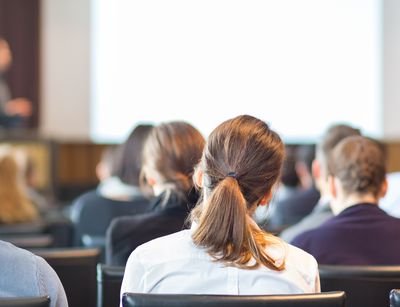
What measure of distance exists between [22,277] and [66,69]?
6.92m

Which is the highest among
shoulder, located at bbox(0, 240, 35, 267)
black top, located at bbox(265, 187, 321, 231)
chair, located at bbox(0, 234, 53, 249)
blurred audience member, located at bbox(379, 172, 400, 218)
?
shoulder, located at bbox(0, 240, 35, 267)

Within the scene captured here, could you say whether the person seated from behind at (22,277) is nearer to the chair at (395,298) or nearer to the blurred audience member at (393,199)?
the chair at (395,298)

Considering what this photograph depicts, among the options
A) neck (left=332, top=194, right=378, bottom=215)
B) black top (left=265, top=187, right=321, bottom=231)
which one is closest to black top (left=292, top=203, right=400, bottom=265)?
neck (left=332, top=194, right=378, bottom=215)

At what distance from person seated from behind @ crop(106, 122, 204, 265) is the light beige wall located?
5.82 meters

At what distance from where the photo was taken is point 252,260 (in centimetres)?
158

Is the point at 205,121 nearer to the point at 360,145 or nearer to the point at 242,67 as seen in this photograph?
the point at 242,67

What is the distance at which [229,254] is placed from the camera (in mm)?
1577

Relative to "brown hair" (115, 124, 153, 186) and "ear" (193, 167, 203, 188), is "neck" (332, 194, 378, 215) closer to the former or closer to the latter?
"ear" (193, 167, 203, 188)

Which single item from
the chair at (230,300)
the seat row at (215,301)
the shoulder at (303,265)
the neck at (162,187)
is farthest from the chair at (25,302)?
the neck at (162,187)

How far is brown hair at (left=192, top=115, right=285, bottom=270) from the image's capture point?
1.59m

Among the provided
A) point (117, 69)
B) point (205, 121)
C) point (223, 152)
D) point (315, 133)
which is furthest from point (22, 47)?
point (223, 152)

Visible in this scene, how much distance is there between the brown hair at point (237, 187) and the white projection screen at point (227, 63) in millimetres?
6360

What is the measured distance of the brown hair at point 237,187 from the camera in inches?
62.5

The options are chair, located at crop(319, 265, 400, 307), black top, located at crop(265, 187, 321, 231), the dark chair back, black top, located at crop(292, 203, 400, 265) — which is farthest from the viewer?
black top, located at crop(265, 187, 321, 231)
